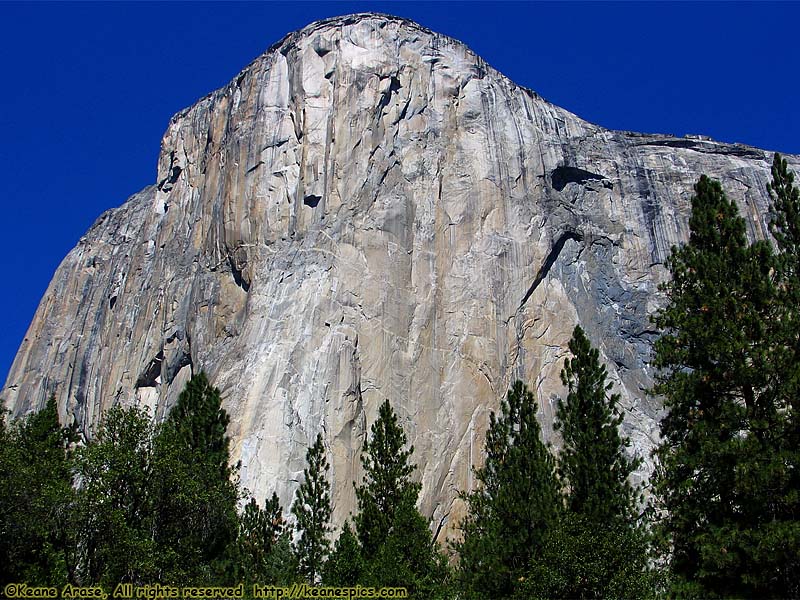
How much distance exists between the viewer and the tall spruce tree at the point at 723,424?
18.9m

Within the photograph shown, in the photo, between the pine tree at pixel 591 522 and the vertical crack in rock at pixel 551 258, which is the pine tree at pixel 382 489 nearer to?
the pine tree at pixel 591 522

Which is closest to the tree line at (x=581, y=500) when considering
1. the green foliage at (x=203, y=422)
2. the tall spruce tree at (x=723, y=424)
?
the tall spruce tree at (x=723, y=424)

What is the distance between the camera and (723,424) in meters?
20.1

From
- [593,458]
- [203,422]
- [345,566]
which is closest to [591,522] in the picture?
[593,458]

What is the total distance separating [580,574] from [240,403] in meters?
20.9

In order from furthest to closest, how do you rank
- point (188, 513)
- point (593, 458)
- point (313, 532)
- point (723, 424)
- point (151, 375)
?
point (151, 375)
point (313, 532)
point (593, 458)
point (188, 513)
point (723, 424)

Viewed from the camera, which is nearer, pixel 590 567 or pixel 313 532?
pixel 590 567

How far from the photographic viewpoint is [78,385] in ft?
205

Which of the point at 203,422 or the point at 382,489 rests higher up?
the point at 203,422

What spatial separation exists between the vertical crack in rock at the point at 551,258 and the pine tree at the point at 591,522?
710 inches

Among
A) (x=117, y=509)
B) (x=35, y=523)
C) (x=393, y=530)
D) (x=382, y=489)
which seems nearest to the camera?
(x=35, y=523)

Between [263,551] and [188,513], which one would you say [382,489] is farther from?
[188,513]

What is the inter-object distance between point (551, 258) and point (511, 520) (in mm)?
24915

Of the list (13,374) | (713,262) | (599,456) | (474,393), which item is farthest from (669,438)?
(13,374)
